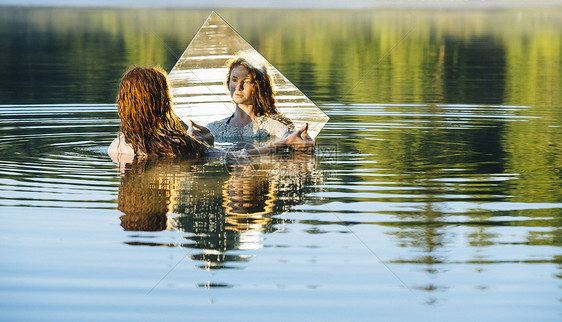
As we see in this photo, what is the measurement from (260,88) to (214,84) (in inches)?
47.4

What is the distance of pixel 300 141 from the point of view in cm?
1075

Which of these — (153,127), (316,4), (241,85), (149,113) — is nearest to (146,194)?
(149,113)

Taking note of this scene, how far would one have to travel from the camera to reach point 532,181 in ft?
29.2

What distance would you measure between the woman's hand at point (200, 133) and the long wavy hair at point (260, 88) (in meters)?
0.67

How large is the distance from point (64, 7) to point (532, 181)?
80535 millimetres

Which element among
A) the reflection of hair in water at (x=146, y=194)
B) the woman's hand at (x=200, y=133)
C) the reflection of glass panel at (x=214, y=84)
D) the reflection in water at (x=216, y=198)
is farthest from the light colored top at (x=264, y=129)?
the reflection of hair in water at (x=146, y=194)

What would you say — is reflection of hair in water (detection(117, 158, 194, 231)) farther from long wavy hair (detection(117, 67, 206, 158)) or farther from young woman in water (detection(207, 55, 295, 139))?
young woman in water (detection(207, 55, 295, 139))

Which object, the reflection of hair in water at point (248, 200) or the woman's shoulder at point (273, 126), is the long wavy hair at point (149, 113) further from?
the woman's shoulder at point (273, 126)

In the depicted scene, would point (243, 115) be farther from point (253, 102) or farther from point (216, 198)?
point (216, 198)

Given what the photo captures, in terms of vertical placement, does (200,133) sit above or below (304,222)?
above

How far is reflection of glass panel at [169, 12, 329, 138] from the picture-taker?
11.6 meters

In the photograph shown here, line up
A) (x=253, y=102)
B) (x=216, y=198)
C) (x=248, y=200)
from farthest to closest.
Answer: (x=253, y=102) → (x=216, y=198) → (x=248, y=200)

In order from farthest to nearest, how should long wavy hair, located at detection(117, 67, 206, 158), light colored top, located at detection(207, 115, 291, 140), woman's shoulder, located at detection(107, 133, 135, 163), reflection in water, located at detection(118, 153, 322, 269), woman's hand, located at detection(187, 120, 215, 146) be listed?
light colored top, located at detection(207, 115, 291, 140), woman's hand, located at detection(187, 120, 215, 146), woman's shoulder, located at detection(107, 133, 135, 163), long wavy hair, located at detection(117, 67, 206, 158), reflection in water, located at detection(118, 153, 322, 269)

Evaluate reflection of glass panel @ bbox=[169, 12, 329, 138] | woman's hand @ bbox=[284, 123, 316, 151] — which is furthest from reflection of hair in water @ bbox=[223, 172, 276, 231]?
reflection of glass panel @ bbox=[169, 12, 329, 138]
